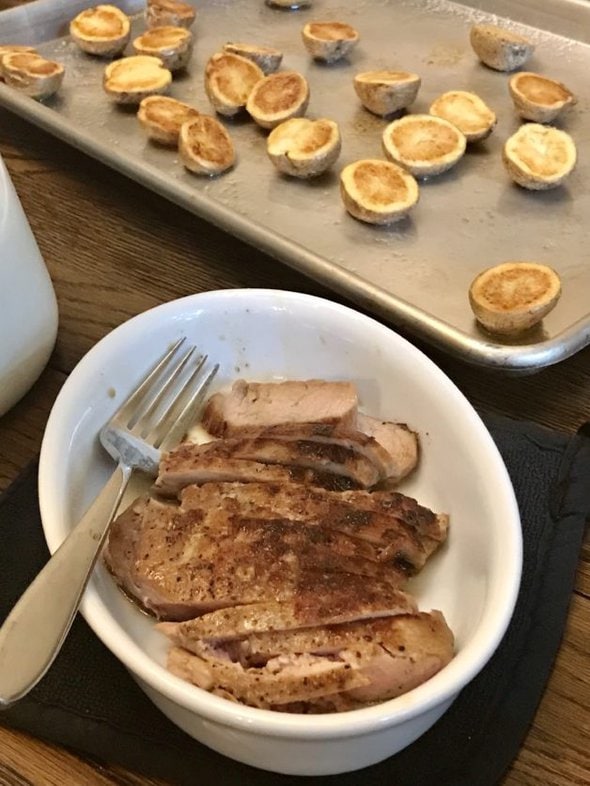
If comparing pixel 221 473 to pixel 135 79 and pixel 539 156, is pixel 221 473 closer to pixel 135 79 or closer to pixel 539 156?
pixel 539 156

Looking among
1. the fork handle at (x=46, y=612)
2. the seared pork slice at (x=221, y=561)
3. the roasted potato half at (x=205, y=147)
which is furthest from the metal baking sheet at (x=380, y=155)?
the fork handle at (x=46, y=612)

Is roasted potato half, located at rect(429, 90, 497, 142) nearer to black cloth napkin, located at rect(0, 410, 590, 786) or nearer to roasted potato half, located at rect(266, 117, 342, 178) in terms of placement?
roasted potato half, located at rect(266, 117, 342, 178)

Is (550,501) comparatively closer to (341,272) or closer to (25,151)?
(341,272)

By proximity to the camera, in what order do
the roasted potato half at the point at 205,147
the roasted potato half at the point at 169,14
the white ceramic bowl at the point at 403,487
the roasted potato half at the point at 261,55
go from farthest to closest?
the roasted potato half at the point at 169,14, the roasted potato half at the point at 261,55, the roasted potato half at the point at 205,147, the white ceramic bowl at the point at 403,487

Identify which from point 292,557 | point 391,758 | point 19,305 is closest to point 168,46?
point 19,305

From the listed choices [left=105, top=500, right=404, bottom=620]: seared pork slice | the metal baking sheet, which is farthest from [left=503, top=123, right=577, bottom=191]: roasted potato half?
[left=105, top=500, right=404, bottom=620]: seared pork slice

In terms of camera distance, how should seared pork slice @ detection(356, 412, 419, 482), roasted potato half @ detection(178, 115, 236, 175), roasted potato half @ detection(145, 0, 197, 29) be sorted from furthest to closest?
roasted potato half @ detection(145, 0, 197, 29)
roasted potato half @ detection(178, 115, 236, 175)
seared pork slice @ detection(356, 412, 419, 482)

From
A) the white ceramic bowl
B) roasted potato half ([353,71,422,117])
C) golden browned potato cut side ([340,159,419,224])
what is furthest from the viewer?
roasted potato half ([353,71,422,117])

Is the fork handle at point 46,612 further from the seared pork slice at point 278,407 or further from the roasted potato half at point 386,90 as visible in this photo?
the roasted potato half at point 386,90
